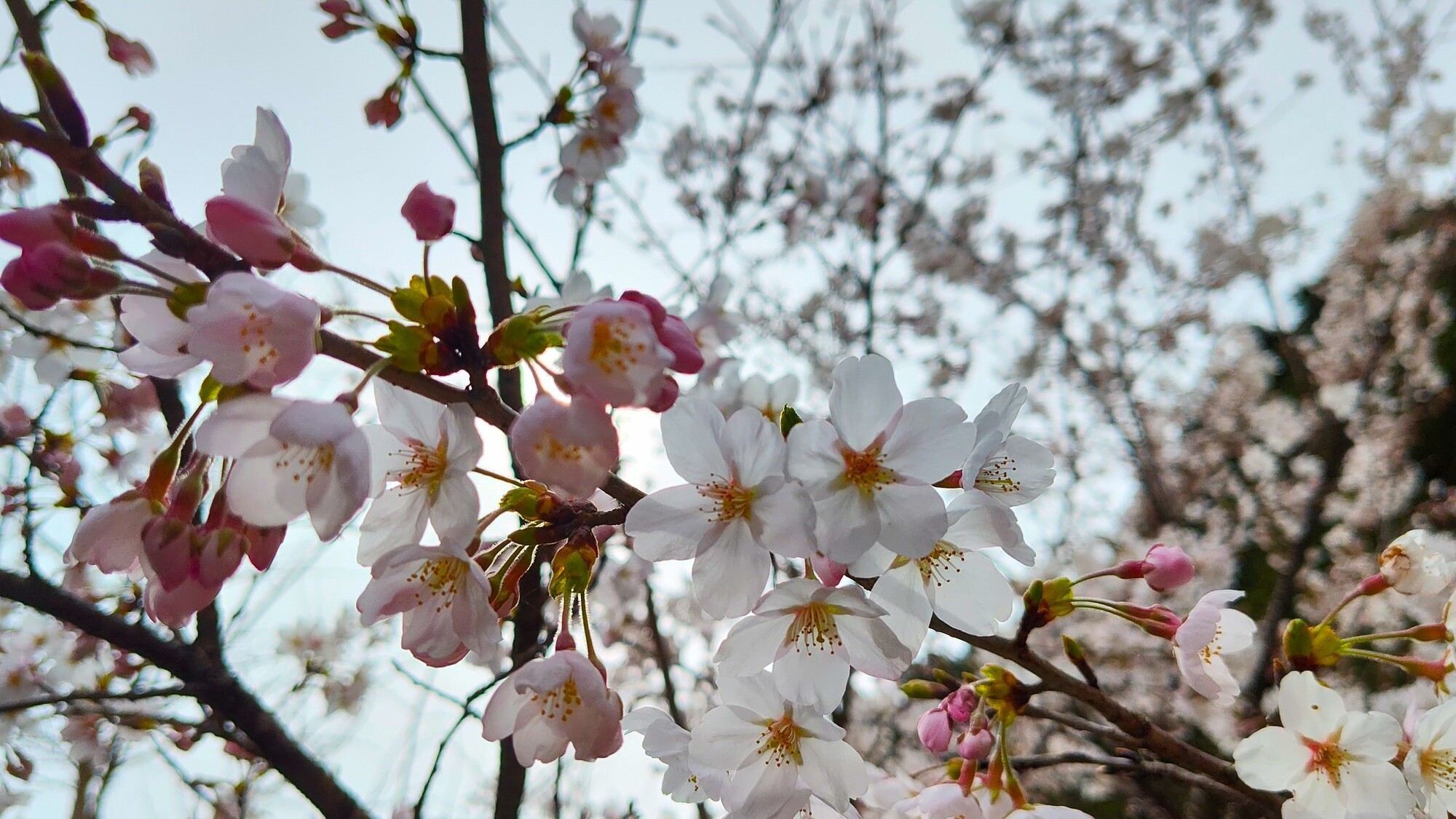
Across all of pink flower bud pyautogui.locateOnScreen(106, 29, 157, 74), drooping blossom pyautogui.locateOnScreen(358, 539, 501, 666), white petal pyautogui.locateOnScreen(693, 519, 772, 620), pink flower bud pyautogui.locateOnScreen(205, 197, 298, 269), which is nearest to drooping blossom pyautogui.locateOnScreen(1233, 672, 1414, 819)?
white petal pyautogui.locateOnScreen(693, 519, 772, 620)

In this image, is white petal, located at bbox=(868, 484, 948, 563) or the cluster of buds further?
white petal, located at bbox=(868, 484, 948, 563)

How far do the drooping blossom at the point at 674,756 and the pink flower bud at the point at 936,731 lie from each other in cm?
27

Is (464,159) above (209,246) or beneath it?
above

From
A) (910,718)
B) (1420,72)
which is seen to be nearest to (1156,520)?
(910,718)

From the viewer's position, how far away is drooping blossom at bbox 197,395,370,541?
2.06 feet

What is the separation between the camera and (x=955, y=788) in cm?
97

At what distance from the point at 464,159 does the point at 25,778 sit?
211cm

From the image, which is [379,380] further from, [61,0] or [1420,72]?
[1420,72]

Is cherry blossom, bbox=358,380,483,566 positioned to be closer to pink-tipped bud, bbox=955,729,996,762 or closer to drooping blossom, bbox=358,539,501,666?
drooping blossom, bbox=358,539,501,666

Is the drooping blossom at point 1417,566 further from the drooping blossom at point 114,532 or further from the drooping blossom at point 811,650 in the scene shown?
the drooping blossom at point 114,532

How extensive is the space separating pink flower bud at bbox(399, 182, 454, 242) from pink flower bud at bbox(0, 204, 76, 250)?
258 mm

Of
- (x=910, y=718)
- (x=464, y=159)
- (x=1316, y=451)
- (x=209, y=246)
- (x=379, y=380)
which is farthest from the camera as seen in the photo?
(x=910, y=718)

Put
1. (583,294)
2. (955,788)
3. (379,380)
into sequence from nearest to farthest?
(379,380)
(955,788)
(583,294)

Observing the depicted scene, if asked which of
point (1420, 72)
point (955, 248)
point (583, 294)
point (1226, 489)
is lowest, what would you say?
point (583, 294)
